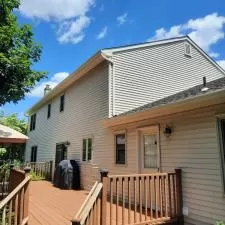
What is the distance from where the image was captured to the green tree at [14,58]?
832cm

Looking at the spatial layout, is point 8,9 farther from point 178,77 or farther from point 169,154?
point 178,77

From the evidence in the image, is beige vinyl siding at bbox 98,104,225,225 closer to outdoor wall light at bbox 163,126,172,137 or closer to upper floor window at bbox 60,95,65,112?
outdoor wall light at bbox 163,126,172,137

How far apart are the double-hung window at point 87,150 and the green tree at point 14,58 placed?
12.6 ft

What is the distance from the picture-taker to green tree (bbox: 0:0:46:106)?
832 centimetres

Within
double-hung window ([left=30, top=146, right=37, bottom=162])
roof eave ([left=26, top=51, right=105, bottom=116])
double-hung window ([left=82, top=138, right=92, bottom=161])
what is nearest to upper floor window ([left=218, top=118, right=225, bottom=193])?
roof eave ([left=26, top=51, right=105, bottom=116])

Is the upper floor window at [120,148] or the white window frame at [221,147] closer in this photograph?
the white window frame at [221,147]

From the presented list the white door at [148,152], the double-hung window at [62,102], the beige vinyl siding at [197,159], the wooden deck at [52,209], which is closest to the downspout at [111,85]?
the white door at [148,152]

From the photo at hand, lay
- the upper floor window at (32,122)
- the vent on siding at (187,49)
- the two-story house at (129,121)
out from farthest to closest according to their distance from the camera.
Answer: the upper floor window at (32,122)
the vent on siding at (187,49)
the two-story house at (129,121)

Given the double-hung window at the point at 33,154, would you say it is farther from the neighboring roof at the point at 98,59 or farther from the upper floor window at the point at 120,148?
the upper floor window at the point at 120,148

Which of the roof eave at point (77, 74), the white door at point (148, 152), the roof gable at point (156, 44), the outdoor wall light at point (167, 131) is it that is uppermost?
the roof gable at point (156, 44)

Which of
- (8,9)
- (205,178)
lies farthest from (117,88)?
(205,178)

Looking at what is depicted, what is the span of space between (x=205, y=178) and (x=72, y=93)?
32.2 feet

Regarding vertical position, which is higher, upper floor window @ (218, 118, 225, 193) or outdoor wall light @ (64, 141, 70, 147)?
outdoor wall light @ (64, 141, 70, 147)

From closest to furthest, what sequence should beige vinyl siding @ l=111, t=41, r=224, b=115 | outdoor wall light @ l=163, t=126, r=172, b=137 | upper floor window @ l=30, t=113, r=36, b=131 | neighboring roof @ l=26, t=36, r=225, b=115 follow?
outdoor wall light @ l=163, t=126, r=172, b=137 < neighboring roof @ l=26, t=36, r=225, b=115 < beige vinyl siding @ l=111, t=41, r=224, b=115 < upper floor window @ l=30, t=113, r=36, b=131
